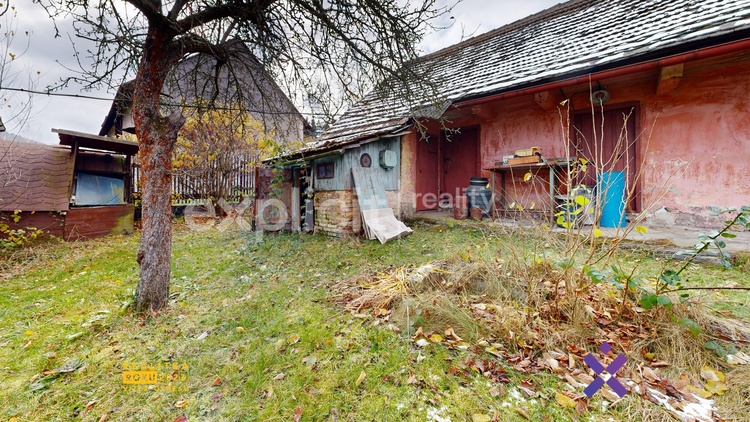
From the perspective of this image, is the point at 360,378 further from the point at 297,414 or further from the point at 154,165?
the point at 154,165

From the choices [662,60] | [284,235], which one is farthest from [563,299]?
[284,235]

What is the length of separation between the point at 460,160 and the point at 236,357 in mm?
7127

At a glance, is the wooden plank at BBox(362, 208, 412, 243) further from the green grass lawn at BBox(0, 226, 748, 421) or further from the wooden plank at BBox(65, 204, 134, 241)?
the wooden plank at BBox(65, 204, 134, 241)

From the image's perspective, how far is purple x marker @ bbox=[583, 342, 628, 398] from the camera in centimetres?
167

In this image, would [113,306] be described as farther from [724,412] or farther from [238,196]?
[238,196]

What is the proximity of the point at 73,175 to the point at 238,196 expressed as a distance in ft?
13.6

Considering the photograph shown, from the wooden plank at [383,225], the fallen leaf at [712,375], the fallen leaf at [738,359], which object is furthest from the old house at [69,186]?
the fallen leaf at [738,359]

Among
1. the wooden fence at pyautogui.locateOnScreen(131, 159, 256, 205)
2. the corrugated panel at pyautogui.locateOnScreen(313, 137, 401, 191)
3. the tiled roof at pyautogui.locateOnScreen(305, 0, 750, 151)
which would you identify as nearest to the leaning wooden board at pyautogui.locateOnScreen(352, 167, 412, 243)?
the corrugated panel at pyautogui.locateOnScreen(313, 137, 401, 191)

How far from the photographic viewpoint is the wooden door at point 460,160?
7578 mm

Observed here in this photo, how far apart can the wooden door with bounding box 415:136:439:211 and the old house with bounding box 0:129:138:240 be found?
7.28m

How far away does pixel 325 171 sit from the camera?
6074 millimetres

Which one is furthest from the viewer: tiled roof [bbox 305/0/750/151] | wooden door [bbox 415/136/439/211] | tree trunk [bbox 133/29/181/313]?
wooden door [bbox 415/136/439/211]

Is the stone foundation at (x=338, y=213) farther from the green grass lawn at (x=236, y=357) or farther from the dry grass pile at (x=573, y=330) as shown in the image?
the dry grass pile at (x=573, y=330)

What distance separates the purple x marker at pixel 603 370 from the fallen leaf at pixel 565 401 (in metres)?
0.12
